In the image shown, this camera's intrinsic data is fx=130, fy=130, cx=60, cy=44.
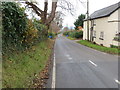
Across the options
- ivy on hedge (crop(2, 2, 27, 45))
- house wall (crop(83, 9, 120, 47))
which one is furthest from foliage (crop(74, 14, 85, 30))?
ivy on hedge (crop(2, 2, 27, 45))

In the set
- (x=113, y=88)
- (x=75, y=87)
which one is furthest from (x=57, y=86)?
(x=113, y=88)

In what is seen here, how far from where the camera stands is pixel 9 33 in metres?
5.95

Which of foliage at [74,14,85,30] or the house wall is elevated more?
foliage at [74,14,85,30]

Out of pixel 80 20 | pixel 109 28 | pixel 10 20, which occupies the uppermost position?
pixel 80 20

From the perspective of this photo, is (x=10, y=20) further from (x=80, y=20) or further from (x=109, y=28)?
(x=80, y=20)

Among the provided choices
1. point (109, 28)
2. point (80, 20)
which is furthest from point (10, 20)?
point (80, 20)

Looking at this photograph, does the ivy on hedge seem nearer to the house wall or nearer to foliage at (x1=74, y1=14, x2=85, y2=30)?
the house wall

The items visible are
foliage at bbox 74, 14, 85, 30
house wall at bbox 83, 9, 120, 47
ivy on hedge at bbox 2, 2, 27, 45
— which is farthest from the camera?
foliage at bbox 74, 14, 85, 30

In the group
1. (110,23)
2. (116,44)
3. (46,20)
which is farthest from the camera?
(46,20)

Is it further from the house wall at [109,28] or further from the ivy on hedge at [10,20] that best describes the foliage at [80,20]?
the ivy on hedge at [10,20]

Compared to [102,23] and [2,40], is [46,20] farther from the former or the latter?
[2,40]

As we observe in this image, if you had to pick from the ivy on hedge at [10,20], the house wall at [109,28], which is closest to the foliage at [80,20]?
the house wall at [109,28]

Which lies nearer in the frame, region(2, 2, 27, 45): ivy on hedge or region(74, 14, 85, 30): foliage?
region(2, 2, 27, 45): ivy on hedge

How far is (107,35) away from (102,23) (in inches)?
125
